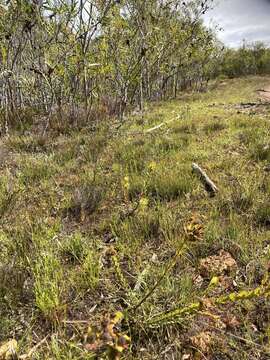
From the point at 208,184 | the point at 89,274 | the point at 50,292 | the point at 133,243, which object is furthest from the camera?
the point at 208,184

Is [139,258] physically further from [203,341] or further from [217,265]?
[203,341]

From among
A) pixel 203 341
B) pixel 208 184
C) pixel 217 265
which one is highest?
pixel 208 184

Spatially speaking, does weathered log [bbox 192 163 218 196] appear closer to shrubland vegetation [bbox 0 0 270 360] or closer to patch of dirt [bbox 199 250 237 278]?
shrubland vegetation [bbox 0 0 270 360]

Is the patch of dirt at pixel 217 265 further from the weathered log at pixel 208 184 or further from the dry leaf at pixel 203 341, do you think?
the weathered log at pixel 208 184

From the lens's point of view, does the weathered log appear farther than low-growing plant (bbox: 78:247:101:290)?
Yes

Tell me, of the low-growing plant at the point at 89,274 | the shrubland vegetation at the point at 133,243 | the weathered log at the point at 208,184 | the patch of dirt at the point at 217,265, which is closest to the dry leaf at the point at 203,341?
the shrubland vegetation at the point at 133,243

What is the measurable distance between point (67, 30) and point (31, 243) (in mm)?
5977

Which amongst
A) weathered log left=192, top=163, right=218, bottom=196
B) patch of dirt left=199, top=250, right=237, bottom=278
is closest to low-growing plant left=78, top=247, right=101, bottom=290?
patch of dirt left=199, top=250, right=237, bottom=278

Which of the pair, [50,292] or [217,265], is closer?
[50,292]

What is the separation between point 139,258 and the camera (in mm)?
2180

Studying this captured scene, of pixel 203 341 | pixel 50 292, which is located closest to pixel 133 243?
pixel 50 292

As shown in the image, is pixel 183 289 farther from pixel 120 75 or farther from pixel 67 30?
pixel 120 75

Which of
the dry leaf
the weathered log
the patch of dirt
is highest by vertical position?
the weathered log

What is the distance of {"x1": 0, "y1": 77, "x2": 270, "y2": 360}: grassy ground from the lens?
5.17ft
